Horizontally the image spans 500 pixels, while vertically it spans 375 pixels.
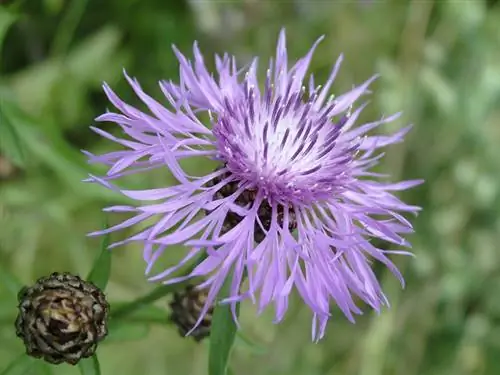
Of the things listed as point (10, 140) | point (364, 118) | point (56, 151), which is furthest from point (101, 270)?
point (364, 118)

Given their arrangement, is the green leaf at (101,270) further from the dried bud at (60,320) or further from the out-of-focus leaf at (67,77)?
the out-of-focus leaf at (67,77)

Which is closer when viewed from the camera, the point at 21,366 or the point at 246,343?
the point at 21,366

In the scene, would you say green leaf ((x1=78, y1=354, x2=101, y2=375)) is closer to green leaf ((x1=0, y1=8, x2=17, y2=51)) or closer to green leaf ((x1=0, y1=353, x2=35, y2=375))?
green leaf ((x1=0, y1=353, x2=35, y2=375))

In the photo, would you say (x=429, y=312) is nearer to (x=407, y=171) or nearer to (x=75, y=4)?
(x=407, y=171)

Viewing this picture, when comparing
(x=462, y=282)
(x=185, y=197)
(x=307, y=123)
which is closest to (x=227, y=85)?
(x=307, y=123)

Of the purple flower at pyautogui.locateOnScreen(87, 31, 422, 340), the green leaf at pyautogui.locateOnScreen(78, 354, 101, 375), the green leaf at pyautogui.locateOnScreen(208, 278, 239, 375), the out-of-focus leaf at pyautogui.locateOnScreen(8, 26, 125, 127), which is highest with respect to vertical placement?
the purple flower at pyautogui.locateOnScreen(87, 31, 422, 340)

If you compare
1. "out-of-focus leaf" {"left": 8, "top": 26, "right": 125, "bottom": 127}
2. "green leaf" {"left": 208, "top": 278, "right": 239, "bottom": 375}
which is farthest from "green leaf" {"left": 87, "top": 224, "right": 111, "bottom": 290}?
"out-of-focus leaf" {"left": 8, "top": 26, "right": 125, "bottom": 127}

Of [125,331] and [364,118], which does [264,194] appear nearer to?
[125,331]
